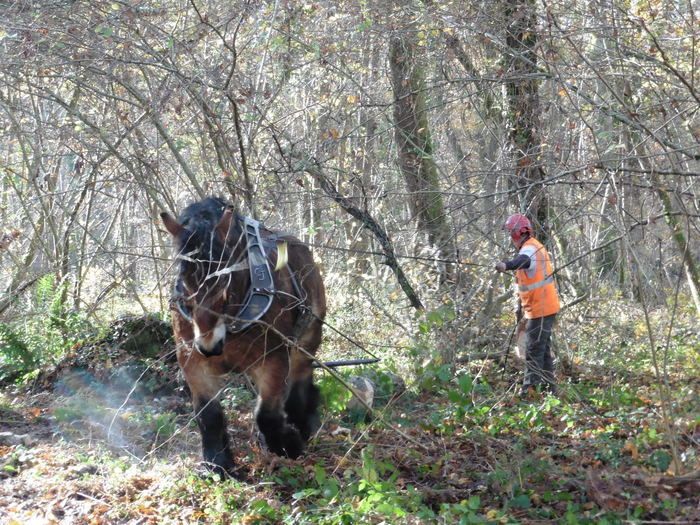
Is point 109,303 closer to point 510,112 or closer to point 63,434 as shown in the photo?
point 63,434

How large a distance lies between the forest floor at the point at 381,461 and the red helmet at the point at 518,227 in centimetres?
140

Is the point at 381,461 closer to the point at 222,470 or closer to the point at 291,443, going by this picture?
the point at 291,443

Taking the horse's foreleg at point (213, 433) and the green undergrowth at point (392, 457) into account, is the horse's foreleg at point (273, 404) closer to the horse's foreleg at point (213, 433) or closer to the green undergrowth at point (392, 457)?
the green undergrowth at point (392, 457)

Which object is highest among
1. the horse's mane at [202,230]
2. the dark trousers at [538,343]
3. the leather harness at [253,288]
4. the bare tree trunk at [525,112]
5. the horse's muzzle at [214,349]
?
the bare tree trunk at [525,112]

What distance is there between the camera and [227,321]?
5352mm

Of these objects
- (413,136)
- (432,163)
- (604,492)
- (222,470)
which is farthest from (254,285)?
(432,163)

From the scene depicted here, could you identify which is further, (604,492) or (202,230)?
(202,230)

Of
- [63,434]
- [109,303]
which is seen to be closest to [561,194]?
[63,434]

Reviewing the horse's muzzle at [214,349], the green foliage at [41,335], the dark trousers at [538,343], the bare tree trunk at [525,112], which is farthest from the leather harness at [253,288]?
the green foliage at [41,335]

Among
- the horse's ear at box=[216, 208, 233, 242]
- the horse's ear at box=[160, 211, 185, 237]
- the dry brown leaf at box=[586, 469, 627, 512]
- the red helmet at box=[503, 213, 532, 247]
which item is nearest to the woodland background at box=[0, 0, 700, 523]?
the dry brown leaf at box=[586, 469, 627, 512]

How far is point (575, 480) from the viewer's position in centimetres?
467

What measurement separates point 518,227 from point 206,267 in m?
3.00

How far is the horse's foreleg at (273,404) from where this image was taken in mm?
5812

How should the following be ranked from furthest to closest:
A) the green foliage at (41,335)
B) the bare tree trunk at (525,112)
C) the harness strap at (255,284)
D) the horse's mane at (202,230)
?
the green foliage at (41,335) < the bare tree trunk at (525,112) < the harness strap at (255,284) < the horse's mane at (202,230)
